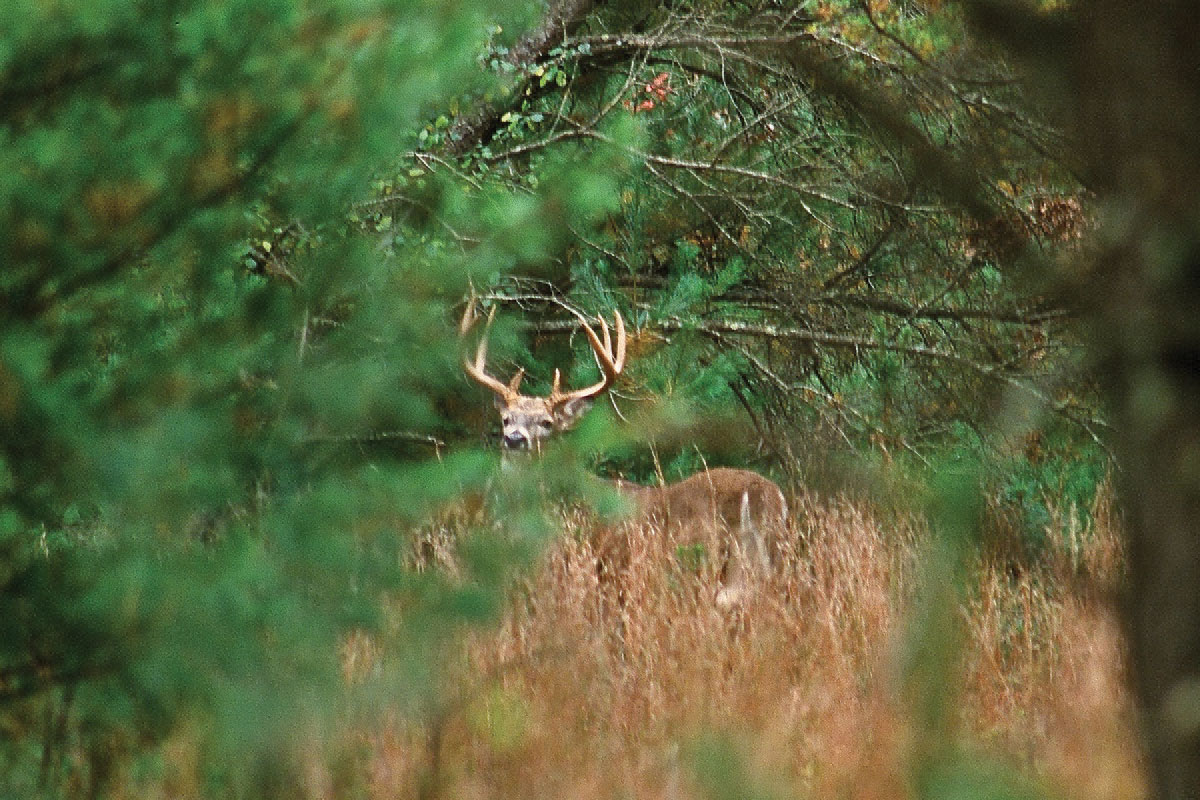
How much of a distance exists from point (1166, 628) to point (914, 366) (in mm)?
7850

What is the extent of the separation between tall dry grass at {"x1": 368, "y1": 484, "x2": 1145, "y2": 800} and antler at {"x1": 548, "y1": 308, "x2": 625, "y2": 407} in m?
3.34

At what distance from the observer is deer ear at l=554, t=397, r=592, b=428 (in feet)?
35.3

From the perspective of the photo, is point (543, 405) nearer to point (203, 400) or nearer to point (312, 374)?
point (312, 374)

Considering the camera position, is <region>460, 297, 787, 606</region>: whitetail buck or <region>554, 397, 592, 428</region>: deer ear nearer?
<region>460, 297, 787, 606</region>: whitetail buck

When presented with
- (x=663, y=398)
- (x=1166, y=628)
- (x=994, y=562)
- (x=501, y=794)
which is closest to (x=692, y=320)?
(x=663, y=398)

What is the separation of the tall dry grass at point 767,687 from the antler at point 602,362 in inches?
132

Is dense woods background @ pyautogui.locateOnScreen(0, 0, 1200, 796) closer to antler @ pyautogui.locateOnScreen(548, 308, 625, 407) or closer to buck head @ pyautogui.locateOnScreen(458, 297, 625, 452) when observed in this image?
antler @ pyautogui.locateOnScreen(548, 308, 625, 407)

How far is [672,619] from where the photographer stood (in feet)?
18.1

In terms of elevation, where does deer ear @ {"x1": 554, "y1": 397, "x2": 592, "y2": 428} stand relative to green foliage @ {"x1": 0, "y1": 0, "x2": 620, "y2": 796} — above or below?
below

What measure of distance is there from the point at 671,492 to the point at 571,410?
1576 mm

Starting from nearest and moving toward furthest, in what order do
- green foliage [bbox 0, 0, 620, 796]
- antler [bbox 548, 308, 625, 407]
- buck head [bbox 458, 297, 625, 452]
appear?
1. green foliage [bbox 0, 0, 620, 796]
2. antler [bbox 548, 308, 625, 407]
3. buck head [bbox 458, 297, 625, 452]

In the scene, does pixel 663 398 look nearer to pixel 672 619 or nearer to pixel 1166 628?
pixel 672 619

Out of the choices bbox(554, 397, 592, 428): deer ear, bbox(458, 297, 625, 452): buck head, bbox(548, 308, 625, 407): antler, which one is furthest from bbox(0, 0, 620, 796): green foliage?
bbox(554, 397, 592, 428): deer ear

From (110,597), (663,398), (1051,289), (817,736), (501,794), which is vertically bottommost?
(663,398)
